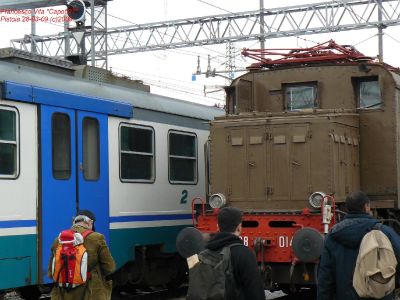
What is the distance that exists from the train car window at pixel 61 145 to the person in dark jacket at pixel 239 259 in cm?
533

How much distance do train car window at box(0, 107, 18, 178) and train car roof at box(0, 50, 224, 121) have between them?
0.48m

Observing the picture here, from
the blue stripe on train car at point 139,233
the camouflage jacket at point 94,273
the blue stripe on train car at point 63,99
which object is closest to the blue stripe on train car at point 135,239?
the blue stripe on train car at point 139,233

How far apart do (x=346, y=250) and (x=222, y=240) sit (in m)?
1.32

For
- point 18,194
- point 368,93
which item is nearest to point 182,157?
point 368,93

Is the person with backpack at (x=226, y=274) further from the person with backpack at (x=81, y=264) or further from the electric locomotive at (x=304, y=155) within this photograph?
the electric locomotive at (x=304, y=155)

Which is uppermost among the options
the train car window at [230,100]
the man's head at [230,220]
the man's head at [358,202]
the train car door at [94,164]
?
the train car window at [230,100]

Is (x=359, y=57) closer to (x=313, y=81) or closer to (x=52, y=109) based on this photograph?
(x=313, y=81)

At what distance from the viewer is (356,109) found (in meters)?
12.1

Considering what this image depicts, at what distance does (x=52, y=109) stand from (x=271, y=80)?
3.83 m

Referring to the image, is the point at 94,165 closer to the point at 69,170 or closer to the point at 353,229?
the point at 69,170

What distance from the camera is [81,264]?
7.56m

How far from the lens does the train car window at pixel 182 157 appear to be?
13.8 m

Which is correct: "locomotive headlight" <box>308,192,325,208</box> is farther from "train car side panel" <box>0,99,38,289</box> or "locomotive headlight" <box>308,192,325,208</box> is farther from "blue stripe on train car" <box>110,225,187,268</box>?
"train car side panel" <box>0,99,38,289</box>

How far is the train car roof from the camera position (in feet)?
35.5
